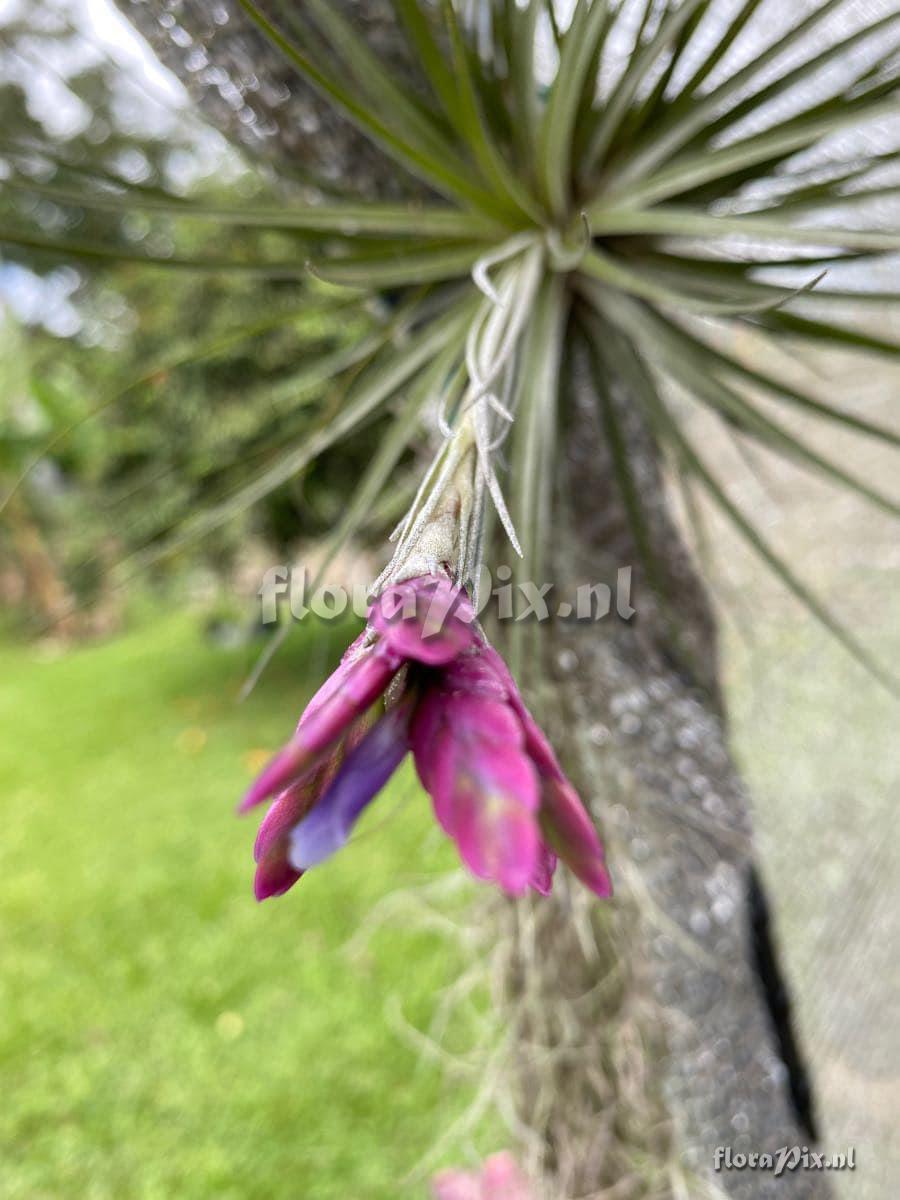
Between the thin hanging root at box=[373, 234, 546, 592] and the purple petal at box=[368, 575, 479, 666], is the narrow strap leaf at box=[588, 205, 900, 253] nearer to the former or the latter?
the thin hanging root at box=[373, 234, 546, 592]

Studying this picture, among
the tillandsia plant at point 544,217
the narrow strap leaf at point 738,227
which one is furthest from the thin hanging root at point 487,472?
the narrow strap leaf at point 738,227

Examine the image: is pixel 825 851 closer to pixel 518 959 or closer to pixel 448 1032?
pixel 448 1032

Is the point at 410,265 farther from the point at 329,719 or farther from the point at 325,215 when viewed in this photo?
the point at 329,719

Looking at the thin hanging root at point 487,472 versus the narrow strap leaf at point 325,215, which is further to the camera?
the narrow strap leaf at point 325,215

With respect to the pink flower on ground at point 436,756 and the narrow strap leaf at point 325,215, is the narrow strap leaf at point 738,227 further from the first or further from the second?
the pink flower on ground at point 436,756

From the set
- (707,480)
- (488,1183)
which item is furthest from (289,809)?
(488,1183)

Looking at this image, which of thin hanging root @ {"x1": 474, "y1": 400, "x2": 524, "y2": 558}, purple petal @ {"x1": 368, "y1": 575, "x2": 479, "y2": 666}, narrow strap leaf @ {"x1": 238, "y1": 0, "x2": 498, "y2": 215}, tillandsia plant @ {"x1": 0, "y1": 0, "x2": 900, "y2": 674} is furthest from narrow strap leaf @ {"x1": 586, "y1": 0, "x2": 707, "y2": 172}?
purple petal @ {"x1": 368, "y1": 575, "x2": 479, "y2": 666}

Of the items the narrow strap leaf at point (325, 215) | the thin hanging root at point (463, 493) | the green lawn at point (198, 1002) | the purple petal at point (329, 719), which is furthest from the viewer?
the green lawn at point (198, 1002)
